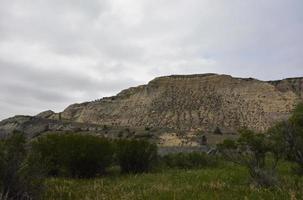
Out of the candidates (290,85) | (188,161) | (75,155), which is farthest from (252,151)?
(290,85)

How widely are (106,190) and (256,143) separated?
20.8 feet

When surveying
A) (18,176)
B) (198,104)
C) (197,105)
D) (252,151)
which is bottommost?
(252,151)

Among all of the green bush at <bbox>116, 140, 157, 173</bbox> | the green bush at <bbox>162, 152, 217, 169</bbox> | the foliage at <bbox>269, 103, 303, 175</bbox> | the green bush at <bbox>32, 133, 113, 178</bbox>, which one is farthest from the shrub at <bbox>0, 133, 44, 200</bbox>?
the green bush at <bbox>162, 152, 217, 169</bbox>

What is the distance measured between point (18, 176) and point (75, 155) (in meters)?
7.54

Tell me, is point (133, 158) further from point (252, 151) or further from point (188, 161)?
point (252, 151)

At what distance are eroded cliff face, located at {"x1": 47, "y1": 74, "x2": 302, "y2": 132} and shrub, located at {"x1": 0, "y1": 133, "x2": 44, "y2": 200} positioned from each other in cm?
7663

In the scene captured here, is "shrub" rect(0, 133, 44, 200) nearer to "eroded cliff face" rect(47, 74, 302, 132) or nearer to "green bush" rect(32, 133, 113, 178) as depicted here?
"green bush" rect(32, 133, 113, 178)

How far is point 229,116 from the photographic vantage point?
92.4 metres

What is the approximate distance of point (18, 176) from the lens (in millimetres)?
9633

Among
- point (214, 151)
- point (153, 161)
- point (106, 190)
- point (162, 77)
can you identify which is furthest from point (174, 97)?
point (106, 190)

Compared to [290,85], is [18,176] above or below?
below

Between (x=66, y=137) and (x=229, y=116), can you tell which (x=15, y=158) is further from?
(x=229, y=116)

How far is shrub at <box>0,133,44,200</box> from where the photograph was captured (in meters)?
9.41

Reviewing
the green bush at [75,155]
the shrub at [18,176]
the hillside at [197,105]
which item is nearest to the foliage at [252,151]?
the green bush at [75,155]
